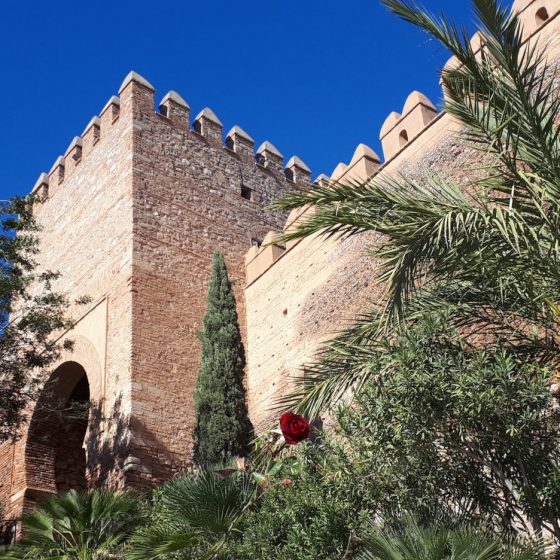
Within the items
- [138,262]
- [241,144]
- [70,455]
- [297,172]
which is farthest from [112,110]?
[70,455]

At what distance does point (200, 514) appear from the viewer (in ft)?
17.8

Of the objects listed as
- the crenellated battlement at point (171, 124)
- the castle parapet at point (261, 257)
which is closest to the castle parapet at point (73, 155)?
the crenellated battlement at point (171, 124)

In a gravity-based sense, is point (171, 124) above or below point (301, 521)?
above

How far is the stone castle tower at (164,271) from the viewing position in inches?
409

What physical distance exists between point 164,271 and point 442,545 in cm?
835

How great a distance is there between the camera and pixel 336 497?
5512mm

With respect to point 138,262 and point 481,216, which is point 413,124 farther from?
point 481,216

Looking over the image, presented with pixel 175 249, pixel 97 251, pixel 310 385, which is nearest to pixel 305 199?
pixel 310 385

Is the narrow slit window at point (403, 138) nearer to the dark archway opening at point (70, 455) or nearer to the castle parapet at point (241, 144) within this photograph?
the castle parapet at point (241, 144)

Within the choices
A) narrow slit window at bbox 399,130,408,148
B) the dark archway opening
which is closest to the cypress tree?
the dark archway opening

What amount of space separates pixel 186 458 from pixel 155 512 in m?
3.85

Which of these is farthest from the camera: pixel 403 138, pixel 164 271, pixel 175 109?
pixel 175 109

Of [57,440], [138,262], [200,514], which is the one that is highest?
[138,262]

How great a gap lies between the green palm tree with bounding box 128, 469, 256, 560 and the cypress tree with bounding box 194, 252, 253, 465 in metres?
3.71
